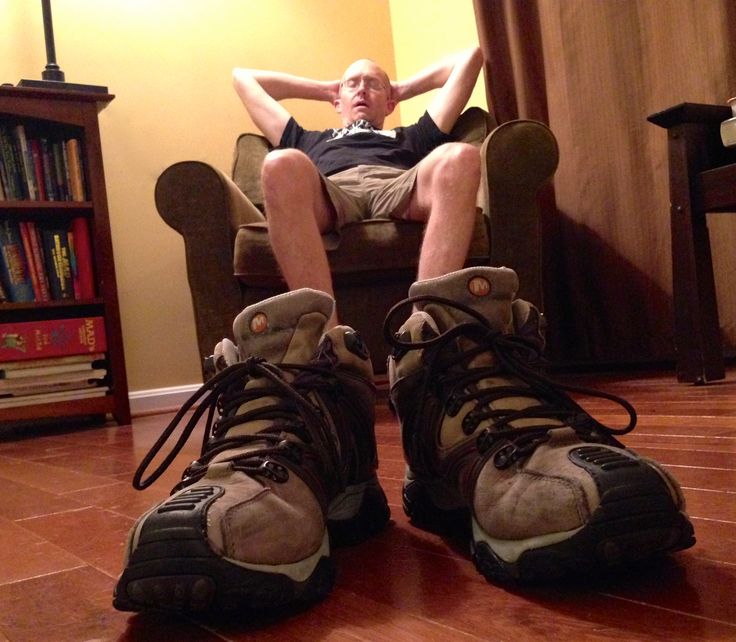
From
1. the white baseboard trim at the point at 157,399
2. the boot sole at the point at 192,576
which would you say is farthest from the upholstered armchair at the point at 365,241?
the boot sole at the point at 192,576

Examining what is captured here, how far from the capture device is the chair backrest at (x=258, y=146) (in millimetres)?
2223

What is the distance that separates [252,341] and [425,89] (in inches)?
72.5

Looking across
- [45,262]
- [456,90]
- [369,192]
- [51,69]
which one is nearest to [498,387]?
[369,192]

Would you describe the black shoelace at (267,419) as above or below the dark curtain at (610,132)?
below

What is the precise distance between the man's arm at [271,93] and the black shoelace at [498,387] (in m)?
1.70

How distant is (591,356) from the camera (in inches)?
89.0

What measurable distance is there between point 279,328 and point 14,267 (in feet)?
5.93

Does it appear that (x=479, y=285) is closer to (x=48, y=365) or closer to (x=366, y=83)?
(x=366, y=83)

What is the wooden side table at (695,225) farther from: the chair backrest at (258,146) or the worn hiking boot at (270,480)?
the worn hiking boot at (270,480)

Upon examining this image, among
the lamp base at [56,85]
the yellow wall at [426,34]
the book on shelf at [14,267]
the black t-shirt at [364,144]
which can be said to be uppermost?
the yellow wall at [426,34]

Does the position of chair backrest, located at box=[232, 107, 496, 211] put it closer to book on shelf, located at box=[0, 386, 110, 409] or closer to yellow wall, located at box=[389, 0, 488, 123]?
yellow wall, located at box=[389, 0, 488, 123]

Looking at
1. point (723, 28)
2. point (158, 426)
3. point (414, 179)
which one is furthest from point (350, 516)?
point (723, 28)

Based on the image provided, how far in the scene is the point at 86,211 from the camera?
2.25 m

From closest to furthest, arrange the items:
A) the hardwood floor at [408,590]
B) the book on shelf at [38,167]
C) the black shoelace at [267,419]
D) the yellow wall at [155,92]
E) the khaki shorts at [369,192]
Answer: the hardwood floor at [408,590]
the black shoelace at [267,419]
the khaki shorts at [369,192]
the book on shelf at [38,167]
the yellow wall at [155,92]
